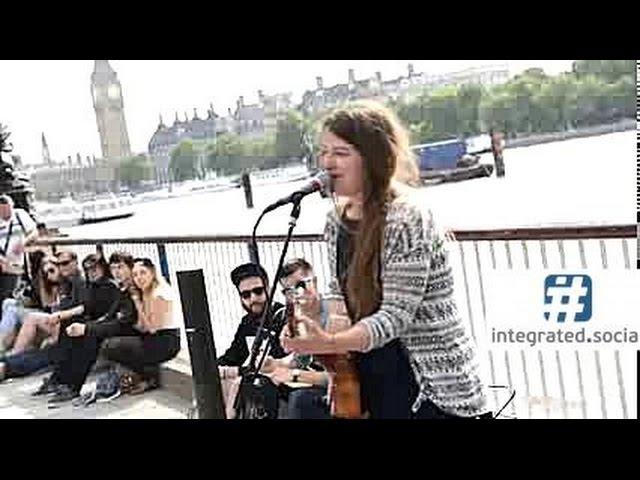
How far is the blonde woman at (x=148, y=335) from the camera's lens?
2.96 metres

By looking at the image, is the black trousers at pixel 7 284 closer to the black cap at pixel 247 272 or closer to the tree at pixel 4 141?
the tree at pixel 4 141

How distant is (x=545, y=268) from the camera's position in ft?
8.02

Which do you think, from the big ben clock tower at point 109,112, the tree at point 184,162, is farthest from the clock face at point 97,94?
the tree at point 184,162

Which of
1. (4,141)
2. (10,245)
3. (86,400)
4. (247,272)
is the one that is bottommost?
(86,400)

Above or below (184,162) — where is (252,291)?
below

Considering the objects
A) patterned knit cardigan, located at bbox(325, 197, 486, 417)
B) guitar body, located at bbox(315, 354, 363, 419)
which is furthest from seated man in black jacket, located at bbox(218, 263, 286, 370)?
patterned knit cardigan, located at bbox(325, 197, 486, 417)

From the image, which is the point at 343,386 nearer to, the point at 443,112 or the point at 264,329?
the point at 264,329

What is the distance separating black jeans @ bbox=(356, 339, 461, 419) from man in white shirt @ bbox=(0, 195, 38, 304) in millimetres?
1336

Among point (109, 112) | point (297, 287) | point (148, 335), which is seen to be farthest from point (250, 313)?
point (109, 112)

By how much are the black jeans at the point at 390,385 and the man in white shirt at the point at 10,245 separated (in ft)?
4.38

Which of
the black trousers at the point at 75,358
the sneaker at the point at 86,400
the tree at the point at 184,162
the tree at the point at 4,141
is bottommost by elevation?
the sneaker at the point at 86,400

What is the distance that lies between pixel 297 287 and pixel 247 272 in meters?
0.19
